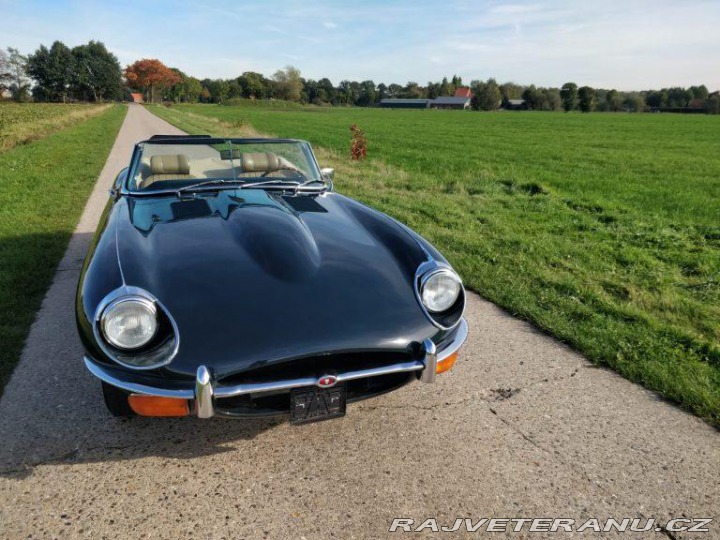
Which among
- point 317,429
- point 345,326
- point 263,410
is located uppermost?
point 345,326

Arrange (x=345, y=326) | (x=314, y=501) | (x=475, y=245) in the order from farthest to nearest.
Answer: (x=475, y=245)
(x=345, y=326)
(x=314, y=501)

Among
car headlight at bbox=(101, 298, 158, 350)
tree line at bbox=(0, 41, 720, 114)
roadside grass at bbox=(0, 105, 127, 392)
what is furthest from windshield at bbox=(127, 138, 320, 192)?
tree line at bbox=(0, 41, 720, 114)

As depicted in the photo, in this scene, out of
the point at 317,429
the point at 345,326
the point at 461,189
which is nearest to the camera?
the point at 345,326

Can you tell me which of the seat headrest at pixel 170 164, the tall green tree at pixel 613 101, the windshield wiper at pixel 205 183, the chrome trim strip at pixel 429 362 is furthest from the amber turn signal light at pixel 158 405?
the tall green tree at pixel 613 101

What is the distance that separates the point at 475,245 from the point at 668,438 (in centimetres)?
344

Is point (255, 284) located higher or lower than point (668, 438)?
higher

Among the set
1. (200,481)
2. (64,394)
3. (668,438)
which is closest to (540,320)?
(668,438)

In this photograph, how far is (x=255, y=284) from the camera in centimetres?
231

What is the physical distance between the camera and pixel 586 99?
97.8 meters

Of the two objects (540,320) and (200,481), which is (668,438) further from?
(200,481)

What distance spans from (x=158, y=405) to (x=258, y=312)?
21.7 inches

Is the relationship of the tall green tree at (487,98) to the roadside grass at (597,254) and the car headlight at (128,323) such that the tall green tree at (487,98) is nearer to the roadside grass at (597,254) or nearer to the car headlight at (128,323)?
the roadside grass at (597,254)

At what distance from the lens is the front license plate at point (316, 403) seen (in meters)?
2.09

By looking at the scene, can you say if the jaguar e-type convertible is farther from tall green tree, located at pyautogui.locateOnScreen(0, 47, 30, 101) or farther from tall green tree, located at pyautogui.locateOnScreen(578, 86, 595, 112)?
tall green tree, located at pyautogui.locateOnScreen(578, 86, 595, 112)
